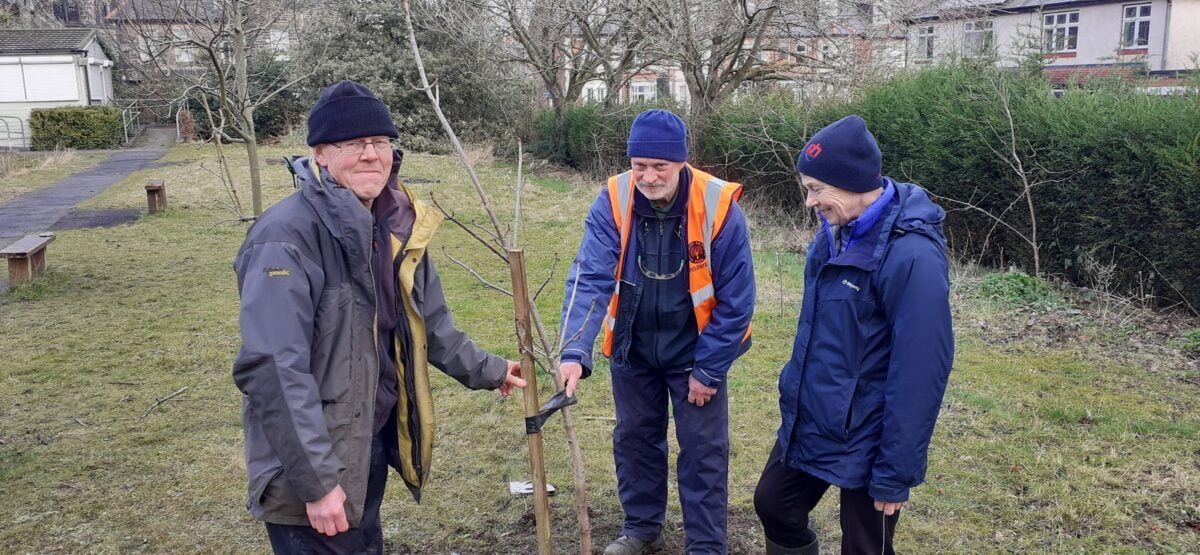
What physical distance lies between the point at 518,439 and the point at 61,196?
15344 millimetres

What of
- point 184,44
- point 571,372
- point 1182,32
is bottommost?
point 571,372

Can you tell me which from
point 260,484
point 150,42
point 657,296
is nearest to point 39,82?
point 150,42

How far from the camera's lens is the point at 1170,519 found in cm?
397

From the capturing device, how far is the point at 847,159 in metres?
2.68

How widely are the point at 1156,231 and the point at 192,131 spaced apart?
93.3ft

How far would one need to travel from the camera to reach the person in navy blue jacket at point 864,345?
2523 mm

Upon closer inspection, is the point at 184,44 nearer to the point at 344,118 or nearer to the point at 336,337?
the point at 344,118

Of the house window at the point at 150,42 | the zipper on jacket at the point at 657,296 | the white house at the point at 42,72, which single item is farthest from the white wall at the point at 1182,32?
the white house at the point at 42,72

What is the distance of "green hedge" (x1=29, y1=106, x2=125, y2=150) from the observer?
2856 cm

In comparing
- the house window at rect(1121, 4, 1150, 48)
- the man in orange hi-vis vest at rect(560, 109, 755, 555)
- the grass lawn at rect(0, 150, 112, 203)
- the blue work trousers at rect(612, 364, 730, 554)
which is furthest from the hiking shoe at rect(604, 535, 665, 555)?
the house window at rect(1121, 4, 1150, 48)

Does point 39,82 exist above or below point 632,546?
above

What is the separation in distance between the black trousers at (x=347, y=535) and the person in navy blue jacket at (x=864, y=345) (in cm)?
128

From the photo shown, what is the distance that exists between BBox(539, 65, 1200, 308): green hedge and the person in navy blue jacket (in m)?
5.64

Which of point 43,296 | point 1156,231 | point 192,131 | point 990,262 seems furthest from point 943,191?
point 192,131
